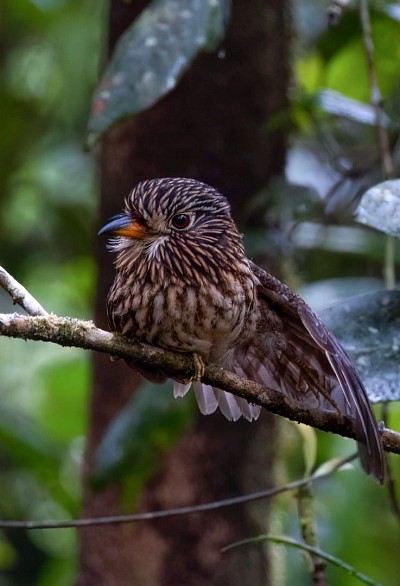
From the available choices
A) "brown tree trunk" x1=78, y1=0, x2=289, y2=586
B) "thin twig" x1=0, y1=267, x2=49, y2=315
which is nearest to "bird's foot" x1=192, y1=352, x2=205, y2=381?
"thin twig" x1=0, y1=267, x2=49, y2=315

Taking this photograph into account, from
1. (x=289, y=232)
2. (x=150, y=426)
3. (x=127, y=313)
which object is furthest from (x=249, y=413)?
(x=289, y=232)

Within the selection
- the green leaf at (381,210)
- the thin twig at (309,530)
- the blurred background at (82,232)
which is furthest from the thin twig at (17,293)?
the blurred background at (82,232)

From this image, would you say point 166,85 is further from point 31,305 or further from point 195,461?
point 195,461

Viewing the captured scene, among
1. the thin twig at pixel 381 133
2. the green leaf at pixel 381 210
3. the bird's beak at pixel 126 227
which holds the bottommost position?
the green leaf at pixel 381 210

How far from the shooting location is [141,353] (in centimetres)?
207

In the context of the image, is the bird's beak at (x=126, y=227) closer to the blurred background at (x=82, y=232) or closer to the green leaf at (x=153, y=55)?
the green leaf at (x=153, y=55)

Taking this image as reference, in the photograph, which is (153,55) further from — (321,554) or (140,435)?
(321,554)

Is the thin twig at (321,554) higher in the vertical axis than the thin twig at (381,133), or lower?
lower

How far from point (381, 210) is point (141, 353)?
574mm

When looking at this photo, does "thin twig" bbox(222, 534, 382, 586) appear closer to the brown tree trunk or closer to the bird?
the bird

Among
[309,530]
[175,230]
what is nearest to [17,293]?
[175,230]

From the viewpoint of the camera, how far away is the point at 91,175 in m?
5.13

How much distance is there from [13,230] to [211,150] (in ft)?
5.30

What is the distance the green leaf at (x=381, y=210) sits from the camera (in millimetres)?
2211
